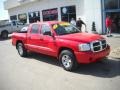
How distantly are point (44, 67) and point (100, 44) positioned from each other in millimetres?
2582

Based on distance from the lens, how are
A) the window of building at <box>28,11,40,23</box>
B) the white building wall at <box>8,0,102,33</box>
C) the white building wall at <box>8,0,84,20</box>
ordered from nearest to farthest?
the white building wall at <box>8,0,102,33</box>, the white building wall at <box>8,0,84,20</box>, the window of building at <box>28,11,40,23</box>

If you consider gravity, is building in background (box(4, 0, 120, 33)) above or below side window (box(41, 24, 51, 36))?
above

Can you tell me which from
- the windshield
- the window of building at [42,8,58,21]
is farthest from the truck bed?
the window of building at [42,8,58,21]

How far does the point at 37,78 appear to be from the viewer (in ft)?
28.2

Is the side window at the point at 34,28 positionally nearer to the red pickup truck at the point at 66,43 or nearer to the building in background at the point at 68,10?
the red pickup truck at the point at 66,43

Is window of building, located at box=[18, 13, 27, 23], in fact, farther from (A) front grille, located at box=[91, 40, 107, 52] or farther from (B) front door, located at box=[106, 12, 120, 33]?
(A) front grille, located at box=[91, 40, 107, 52]

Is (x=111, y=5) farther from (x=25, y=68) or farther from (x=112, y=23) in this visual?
(x=25, y=68)

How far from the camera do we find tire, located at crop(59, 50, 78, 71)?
898cm

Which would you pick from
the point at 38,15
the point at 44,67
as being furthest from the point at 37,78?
the point at 38,15

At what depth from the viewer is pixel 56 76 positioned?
28.6ft

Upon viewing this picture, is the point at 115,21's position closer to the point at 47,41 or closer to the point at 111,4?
the point at 111,4

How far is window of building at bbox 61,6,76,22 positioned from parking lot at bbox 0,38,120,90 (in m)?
15.1

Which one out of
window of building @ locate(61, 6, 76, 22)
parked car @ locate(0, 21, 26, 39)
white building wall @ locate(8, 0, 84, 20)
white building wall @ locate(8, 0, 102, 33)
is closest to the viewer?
white building wall @ locate(8, 0, 102, 33)

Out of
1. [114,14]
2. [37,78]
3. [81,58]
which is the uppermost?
[114,14]
